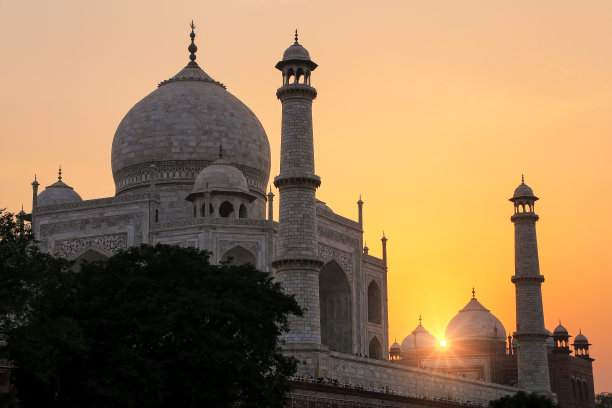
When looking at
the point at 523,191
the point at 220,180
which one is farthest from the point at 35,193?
the point at 523,191

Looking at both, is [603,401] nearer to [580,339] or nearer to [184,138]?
[580,339]

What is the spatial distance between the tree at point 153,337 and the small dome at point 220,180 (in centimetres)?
1557

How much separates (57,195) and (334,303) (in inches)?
473

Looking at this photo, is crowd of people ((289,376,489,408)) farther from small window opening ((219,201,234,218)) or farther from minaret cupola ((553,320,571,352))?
minaret cupola ((553,320,571,352))

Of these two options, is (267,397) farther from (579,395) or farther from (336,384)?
(579,395)

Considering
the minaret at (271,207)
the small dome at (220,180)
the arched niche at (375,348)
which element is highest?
the small dome at (220,180)

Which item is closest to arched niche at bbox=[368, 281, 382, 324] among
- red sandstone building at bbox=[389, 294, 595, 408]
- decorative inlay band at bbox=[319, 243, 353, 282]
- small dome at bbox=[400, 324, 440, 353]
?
decorative inlay band at bbox=[319, 243, 353, 282]

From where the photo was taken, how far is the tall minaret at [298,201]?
95.5 ft

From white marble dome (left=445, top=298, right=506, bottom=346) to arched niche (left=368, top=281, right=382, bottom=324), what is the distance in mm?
14520

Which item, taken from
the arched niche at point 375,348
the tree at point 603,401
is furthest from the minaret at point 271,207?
the tree at point 603,401

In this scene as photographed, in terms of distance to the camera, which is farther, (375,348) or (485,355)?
(485,355)

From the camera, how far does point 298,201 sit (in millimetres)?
29938

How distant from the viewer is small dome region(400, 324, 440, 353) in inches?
2324

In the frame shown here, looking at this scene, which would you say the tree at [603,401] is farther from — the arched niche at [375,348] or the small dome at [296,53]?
the small dome at [296,53]
